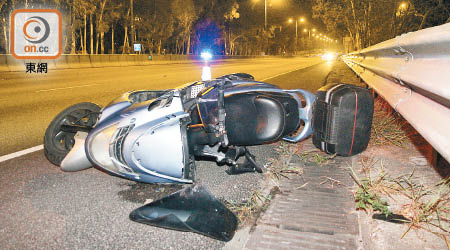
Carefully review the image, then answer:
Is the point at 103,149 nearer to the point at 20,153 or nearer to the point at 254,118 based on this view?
the point at 254,118

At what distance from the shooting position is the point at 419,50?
2.82 meters

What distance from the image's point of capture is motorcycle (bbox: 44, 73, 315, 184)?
9.62 feet

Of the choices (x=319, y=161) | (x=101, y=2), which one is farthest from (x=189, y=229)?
(x=101, y=2)

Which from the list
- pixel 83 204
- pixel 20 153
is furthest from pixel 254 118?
pixel 20 153

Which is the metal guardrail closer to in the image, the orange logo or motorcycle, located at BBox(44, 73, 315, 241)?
motorcycle, located at BBox(44, 73, 315, 241)

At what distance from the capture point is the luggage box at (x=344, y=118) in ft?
10.6

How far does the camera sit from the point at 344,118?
3.26 m

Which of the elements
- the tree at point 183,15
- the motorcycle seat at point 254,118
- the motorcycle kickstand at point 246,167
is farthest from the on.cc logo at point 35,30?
→ the motorcycle seat at point 254,118

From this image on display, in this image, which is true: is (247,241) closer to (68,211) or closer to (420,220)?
(420,220)

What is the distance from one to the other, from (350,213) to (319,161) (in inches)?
45.8

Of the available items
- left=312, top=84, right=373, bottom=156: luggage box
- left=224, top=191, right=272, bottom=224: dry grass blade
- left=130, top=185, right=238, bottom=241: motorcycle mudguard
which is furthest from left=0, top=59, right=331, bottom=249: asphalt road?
left=312, top=84, right=373, bottom=156: luggage box

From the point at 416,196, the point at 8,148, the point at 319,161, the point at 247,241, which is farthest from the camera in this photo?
the point at 8,148

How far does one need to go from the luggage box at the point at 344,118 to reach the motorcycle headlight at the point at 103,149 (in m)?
1.79

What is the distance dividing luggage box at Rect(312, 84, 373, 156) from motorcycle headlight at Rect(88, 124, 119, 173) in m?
1.79
